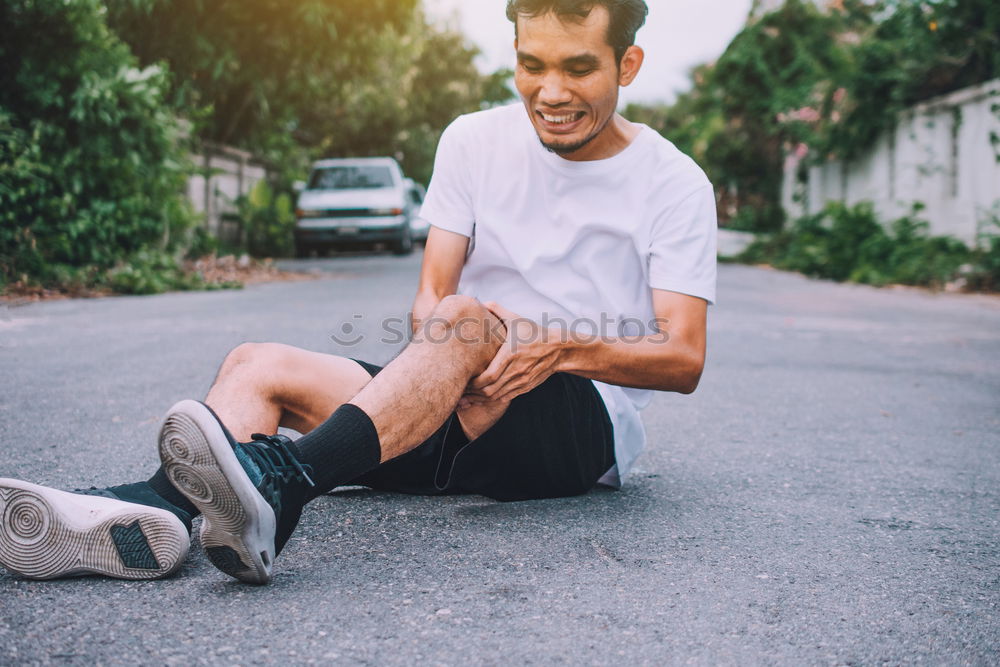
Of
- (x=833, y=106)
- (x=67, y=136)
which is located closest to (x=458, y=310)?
(x=67, y=136)

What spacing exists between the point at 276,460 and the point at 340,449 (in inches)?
5.5

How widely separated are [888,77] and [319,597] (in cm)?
1600

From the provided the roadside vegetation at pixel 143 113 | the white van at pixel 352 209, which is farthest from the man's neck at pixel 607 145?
the white van at pixel 352 209

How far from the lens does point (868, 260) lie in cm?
1540

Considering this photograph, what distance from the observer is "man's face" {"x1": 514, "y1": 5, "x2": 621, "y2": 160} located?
2.64 meters

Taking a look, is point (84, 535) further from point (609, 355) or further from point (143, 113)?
point (143, 113)

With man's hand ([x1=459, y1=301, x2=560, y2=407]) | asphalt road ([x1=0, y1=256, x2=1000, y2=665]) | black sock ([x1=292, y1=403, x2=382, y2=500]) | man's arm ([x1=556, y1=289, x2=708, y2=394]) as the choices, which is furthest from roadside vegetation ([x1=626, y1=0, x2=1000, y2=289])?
black sock ([x1=292, y1=403, x2=382, y2=500])

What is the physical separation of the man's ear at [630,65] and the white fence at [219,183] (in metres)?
→ 13.0

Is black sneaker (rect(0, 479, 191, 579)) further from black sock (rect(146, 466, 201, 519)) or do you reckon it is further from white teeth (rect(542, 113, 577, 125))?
white teeth (rect(542, 113, 577, 125))

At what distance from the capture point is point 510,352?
2.41m

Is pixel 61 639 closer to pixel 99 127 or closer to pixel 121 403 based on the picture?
pixel 121 403

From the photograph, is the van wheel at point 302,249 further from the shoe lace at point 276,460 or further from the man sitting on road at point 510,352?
the shoe lace at point 276,460

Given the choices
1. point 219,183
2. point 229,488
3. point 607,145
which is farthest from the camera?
point 219,183

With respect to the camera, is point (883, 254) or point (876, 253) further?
point (883, 254)
